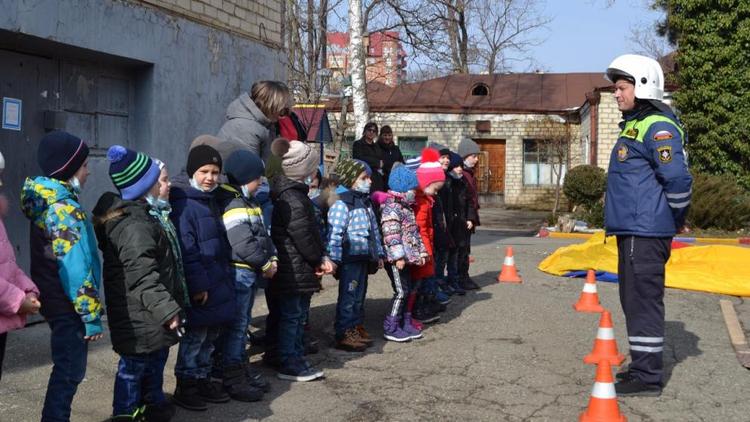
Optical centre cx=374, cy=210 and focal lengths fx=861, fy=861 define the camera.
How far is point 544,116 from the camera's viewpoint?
33.4 metres

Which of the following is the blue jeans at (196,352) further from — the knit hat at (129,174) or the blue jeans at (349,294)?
the blue jeans at (349,294)

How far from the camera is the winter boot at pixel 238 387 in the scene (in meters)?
5.62

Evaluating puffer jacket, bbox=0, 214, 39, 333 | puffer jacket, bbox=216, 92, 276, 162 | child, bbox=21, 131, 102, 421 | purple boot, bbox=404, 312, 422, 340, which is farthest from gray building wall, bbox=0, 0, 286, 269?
puffer jacket, bbox=0, 214, 39, 333

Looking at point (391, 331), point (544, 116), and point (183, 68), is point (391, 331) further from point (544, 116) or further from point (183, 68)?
point (544, 116)

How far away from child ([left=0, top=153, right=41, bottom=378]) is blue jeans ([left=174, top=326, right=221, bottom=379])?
52.4 inches

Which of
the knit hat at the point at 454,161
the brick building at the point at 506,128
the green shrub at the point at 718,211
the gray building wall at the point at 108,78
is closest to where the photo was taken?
the gray building wall at the point at 108,78

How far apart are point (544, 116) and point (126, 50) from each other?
87.6 feet

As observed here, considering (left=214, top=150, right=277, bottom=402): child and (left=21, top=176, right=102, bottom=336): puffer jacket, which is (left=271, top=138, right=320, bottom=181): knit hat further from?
(left=21, top=176, right=102, bottom=336): puffer jacket

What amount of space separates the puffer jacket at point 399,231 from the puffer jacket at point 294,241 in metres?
1.27

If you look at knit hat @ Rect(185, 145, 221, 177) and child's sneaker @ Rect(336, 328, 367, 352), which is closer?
knit hat @ Rect(185, 145, 221, 177)

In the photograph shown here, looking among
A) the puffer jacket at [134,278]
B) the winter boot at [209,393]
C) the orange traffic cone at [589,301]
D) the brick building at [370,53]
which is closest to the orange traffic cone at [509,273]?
the orange traffic cone at [589,301]

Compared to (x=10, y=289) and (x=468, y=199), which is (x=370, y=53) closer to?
(x=468, y=199)

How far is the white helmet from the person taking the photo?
6.06 metres

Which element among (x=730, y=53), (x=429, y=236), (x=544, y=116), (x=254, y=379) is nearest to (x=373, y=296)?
(x=429, y=236)
